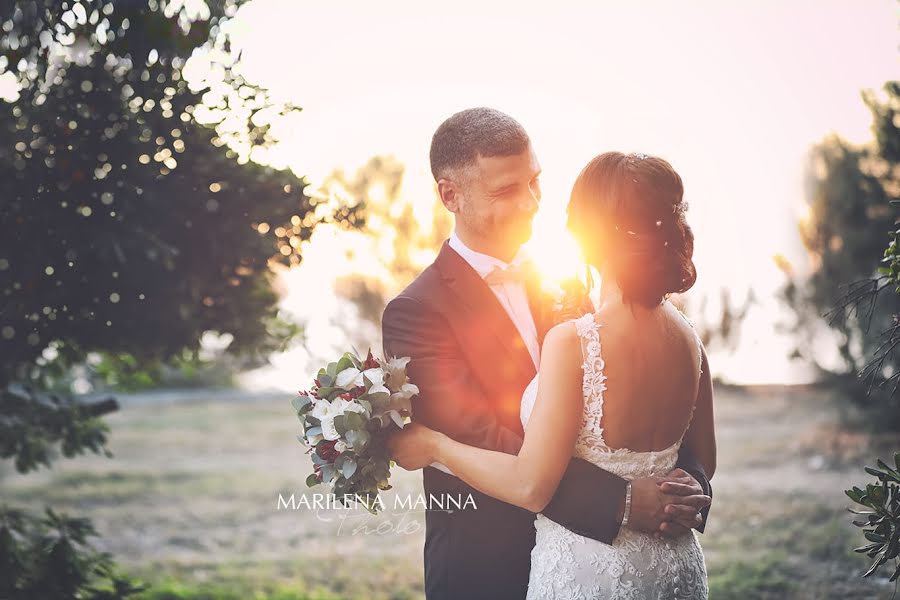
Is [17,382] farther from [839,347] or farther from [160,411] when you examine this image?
[160,411]

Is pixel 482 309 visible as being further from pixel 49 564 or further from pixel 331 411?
pixel 49 564

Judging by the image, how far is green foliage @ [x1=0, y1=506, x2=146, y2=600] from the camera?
16.5ft

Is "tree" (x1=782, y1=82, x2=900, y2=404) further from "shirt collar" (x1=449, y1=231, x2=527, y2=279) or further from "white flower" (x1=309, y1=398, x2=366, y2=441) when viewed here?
"white flower" (x1=309, y1=398, x2=366, y2=441)

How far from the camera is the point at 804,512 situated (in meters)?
9.61

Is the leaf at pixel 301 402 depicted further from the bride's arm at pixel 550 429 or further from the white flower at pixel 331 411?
the bride's arm at pixel 550 429

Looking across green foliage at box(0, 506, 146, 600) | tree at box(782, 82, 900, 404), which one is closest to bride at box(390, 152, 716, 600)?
green foliage at box(0, 506, 146, 600)

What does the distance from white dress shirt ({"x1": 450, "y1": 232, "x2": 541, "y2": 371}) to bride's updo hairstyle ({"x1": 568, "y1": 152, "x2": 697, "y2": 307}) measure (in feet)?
2.14

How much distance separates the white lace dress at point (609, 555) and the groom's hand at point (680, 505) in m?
0.07

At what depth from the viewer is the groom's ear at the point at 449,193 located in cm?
358

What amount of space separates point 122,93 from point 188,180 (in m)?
0.50

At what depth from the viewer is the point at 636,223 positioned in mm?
2869

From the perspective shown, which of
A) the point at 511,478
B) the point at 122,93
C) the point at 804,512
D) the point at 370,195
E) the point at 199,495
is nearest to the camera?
the point at 511,478

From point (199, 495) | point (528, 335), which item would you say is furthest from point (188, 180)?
point (199, 495)

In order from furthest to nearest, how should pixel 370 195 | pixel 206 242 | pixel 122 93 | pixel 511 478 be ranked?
1. pixel 370 195
2. pixel 206 242
3. pixel 122 93
4. pixel 511 478
